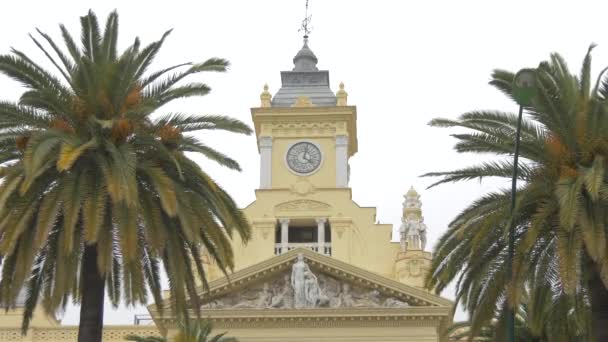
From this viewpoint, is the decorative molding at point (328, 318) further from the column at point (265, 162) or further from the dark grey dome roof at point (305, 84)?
the dark grey dome roof at point (305, 84)

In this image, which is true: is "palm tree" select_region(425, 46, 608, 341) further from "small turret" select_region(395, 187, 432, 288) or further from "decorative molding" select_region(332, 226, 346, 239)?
"decorative molding" select_region(332, 226, 346, 239)

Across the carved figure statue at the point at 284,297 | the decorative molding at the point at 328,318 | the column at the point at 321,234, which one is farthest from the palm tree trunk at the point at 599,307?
the column at the point at 321,234

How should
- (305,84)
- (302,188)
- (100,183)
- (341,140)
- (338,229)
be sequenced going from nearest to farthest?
(100,183), (338,229), (302,188), (341,140), (305,84)

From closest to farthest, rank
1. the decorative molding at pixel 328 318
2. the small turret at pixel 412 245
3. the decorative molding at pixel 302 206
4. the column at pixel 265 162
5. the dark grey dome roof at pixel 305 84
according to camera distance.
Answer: the decorative molding at pixel 328 318 → the small turret at pixel 412 245 → the decorative molding at pixel 302 206 → the column at pixel 265 162 → the dark grey dome roof at pixel 305 84

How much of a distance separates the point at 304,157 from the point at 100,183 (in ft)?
122

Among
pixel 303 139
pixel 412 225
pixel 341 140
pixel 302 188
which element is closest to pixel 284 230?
pixel 302 188

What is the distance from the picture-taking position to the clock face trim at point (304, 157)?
59.2 metres

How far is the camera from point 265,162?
59031 millimetres

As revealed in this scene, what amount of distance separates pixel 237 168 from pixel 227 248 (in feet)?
7.31

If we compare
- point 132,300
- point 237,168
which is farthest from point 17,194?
point 237,168

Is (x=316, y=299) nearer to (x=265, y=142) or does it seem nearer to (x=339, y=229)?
(x=339, y=229)

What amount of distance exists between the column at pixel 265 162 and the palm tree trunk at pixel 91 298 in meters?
34.9

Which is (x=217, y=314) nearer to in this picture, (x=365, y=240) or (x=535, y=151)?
(x=365, y=240)

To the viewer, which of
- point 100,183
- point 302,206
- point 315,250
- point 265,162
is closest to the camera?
point 100,183
